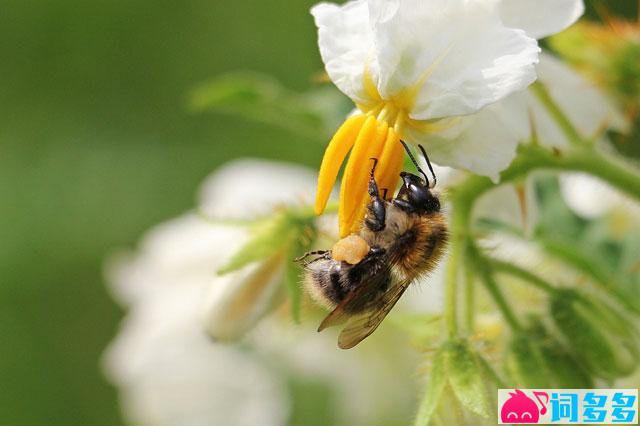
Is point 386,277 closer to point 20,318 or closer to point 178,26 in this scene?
point 20,318

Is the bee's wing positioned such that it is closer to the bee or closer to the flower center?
the bee

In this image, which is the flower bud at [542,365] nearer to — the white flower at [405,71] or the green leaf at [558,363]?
the green leaf at [558,363]

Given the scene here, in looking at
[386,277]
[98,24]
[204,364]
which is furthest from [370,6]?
[98,24]

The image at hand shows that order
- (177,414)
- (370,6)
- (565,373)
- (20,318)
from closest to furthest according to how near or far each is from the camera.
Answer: (370,6) < (565,373) < (177,414) < (20,318)

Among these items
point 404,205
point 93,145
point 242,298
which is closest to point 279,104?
point 242,298

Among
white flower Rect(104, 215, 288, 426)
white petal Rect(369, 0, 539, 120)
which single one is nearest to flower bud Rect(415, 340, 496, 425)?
white petal Rect(369, 0, 539, 120)

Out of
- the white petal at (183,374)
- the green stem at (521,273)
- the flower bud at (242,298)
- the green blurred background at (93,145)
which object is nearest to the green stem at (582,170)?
the green stem at (521,273)

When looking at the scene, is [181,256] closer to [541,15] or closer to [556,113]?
[556,113]
